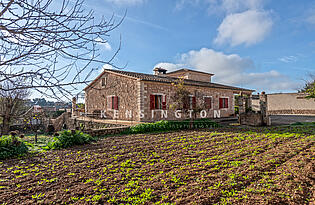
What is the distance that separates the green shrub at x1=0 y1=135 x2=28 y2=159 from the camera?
5.25m

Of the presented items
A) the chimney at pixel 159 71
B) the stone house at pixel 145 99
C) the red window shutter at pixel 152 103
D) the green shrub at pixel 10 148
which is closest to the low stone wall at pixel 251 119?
the stone house at pixel 145 99

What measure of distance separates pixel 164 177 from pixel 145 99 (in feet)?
27.9

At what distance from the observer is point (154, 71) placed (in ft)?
68.3

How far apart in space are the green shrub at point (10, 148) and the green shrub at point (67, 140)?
0.84 meters

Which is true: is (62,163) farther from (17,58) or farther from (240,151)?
(240,151)

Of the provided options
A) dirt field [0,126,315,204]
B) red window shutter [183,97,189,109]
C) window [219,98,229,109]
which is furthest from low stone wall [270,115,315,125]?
dirt field [0,126,315,204]

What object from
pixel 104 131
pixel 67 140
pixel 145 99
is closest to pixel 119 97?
pixel 145 99

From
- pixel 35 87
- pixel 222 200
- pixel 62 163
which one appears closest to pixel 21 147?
pixel 62 163

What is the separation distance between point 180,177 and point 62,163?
9.76 feet

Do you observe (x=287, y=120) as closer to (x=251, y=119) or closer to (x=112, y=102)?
(x=251, y=119)

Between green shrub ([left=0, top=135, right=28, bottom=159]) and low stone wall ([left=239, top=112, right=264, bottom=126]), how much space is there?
466 inches

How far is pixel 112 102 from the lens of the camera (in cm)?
1423

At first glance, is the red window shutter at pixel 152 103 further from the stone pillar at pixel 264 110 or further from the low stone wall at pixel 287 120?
the low stone wall at pixel 287 120

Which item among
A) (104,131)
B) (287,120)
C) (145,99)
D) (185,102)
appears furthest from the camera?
(287,120)
